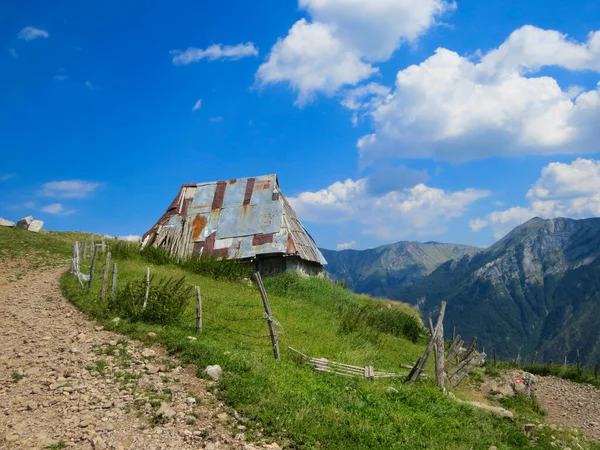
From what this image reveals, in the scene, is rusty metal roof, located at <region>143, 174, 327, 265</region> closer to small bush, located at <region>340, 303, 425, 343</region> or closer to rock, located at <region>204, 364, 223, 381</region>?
small bush, located at <region>340, 303, 425, 343</region>

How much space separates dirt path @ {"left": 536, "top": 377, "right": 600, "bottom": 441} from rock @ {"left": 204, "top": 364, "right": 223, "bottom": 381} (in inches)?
543

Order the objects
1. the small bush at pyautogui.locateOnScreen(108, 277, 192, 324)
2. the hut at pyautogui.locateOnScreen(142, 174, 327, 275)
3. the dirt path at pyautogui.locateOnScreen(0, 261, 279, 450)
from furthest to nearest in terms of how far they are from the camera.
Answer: the hut at pyautogui.locateOnScreen(142, 174, 327, 275) → the small bush at pyautogui.locateOnScreen(108, 277, 192, 324) → the dirt path at pyautogui.locateOnScreen(0, 261, 279, 450)

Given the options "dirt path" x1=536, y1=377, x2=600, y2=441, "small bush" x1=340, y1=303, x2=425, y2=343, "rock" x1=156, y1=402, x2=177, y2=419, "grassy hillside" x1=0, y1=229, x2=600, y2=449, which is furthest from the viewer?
"small bush" x1=340, y1=303, x2=425, y2=343

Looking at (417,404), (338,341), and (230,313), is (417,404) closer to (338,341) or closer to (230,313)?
(338,341)

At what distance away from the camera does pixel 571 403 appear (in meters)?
20.6

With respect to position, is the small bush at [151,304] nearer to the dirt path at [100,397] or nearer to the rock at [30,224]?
the dirt path at [100,397]

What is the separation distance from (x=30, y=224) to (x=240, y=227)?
19504 millimetres

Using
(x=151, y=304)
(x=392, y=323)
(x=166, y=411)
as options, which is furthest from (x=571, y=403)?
(x=166, y=411)

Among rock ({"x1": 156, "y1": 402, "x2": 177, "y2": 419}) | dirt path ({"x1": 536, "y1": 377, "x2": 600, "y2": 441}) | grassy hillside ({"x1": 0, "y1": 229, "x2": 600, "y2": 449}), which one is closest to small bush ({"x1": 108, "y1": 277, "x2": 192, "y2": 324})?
grassy hillside ({"x1": 0, "y1": 229, "x2": 600, "y2": 449})

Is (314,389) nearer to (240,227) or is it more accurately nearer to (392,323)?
(392,323)

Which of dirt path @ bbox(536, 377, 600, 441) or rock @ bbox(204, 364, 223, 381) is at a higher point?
rock @ bbox(204, 364, 223, 381)

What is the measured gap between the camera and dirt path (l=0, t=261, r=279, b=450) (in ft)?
24.1

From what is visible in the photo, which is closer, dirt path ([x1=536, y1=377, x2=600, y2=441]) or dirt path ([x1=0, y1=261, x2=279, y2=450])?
dirt path ([x1=0, y1=261, x2=279, y2=450])

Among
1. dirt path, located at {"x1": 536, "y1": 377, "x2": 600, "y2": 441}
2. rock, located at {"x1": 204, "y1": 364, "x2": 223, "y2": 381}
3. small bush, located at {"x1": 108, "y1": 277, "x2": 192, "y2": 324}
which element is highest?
small bush, located at {"x1": 108, "y1": 277, "x2": 192, "y2": 324}
